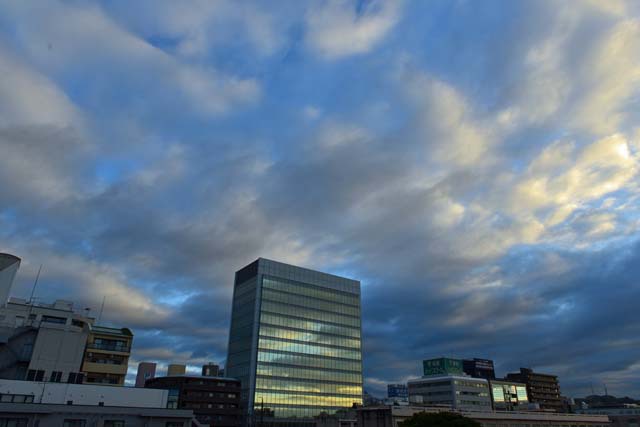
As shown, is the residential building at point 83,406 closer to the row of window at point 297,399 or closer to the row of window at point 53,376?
the row of window at point 53,376

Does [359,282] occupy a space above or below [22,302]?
above

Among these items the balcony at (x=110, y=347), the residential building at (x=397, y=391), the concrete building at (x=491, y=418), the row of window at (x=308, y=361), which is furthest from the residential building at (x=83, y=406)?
the residential building at (x=397, y=391)

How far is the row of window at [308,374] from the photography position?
456 ft

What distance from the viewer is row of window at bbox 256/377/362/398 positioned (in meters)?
137

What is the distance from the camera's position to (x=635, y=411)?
149875mm

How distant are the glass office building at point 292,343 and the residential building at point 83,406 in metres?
71.8

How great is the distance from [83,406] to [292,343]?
93687 mm

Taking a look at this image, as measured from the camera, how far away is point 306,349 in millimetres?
149000

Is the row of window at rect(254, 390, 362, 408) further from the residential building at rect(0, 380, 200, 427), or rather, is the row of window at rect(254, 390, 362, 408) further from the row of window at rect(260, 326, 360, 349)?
the residential building at rect(0, 380, 200, 427)

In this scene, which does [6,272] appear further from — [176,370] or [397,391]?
[397,391]

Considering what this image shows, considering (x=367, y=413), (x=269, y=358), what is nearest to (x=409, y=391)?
(x=269, y=358)

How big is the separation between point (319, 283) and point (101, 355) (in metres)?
87.0

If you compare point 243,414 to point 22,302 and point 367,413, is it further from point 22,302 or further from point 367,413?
point 22,302

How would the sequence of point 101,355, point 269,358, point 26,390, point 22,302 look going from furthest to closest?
1. point 269,358
2. point 22,302
3. point 101,355
4. point 26,390
